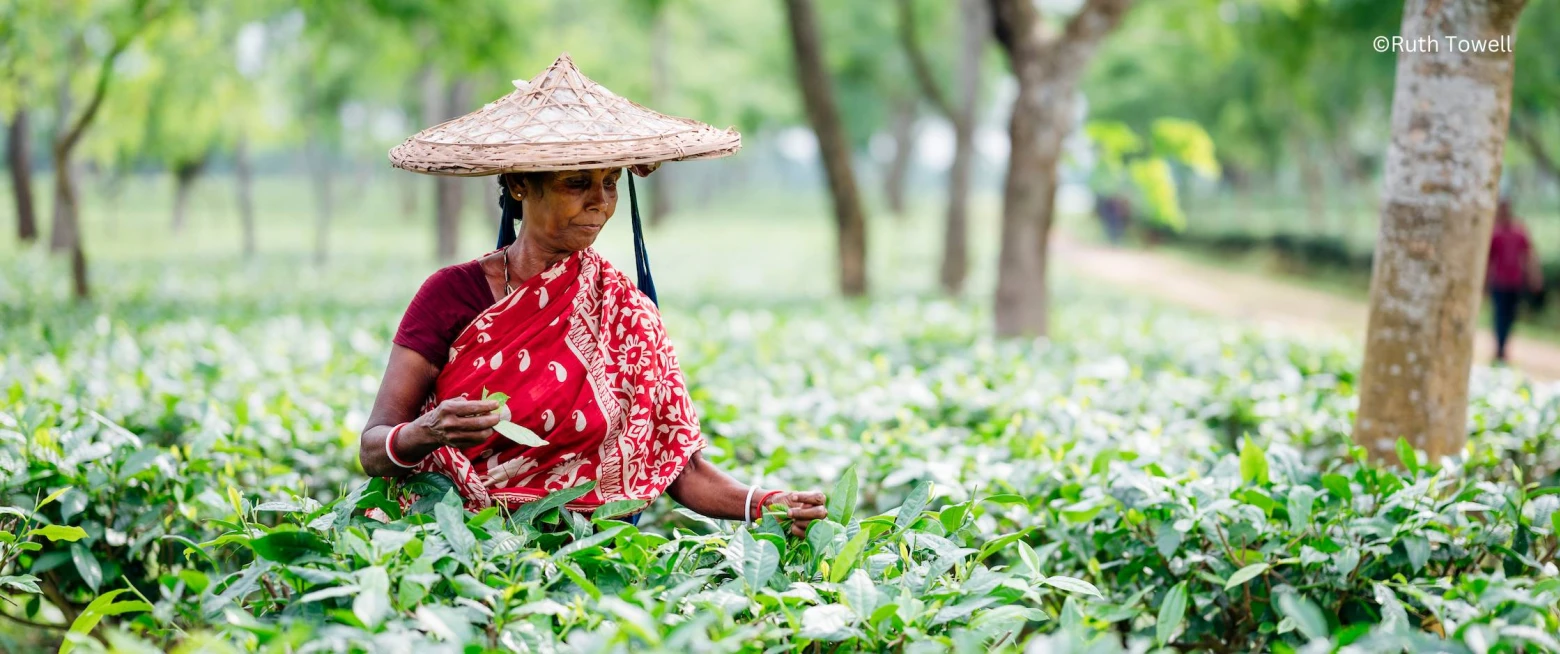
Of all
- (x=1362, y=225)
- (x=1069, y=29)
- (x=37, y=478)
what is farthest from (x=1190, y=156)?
(x=1362, y=225)

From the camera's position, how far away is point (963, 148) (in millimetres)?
14117

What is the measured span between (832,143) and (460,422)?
10.3 m

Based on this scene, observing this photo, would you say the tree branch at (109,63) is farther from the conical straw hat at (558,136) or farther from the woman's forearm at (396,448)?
the woman's forearm at (396,448)

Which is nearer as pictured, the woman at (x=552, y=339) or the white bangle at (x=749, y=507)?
the woman at (x=552, y=339)

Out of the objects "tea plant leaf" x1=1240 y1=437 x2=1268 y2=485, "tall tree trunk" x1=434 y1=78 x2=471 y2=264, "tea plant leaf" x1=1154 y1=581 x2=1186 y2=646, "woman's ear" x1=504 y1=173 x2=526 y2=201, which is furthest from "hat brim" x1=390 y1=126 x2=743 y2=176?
"tall tree trunk" x1=434 y1=78 x2=471 y2=264

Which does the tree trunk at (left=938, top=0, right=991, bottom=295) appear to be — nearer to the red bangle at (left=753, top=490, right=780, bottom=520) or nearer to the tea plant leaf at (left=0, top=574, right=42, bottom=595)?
the red bangle at (left=753, top=490, right=780, bottom=520)

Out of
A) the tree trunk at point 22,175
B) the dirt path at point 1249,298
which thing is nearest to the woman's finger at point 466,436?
the dirt path at point 1249,298

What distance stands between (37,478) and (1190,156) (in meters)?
8.91

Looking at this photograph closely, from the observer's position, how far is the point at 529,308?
253 centimetres

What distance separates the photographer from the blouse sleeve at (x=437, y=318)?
2555 mm

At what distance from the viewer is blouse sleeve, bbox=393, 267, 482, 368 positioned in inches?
101

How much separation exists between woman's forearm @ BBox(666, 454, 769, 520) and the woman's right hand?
1.85 feet

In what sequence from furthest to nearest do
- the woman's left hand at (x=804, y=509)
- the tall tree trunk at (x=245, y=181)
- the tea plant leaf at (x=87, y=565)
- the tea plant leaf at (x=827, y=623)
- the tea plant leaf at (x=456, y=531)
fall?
1. the tall tree trunk at (x=245, y=181)
2. the tea plant leaf at (x=87, y=565)
3. the woman's left hand at (x=804, y=509)
4. the tea plant leaf at (x=456, y=531)
5. the tea plant leaf at (x=827, y=623)

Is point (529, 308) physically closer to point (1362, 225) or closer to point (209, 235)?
point (209, 235)
